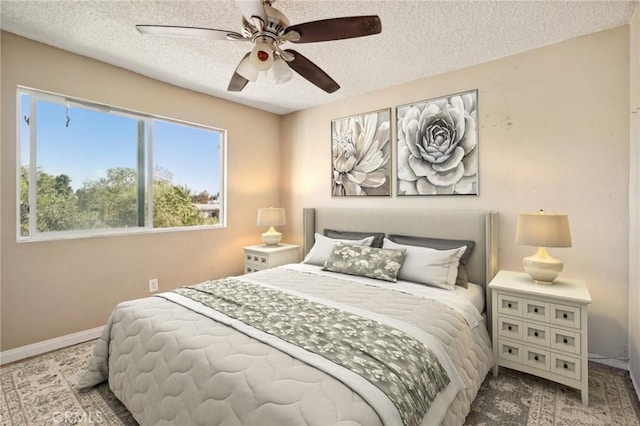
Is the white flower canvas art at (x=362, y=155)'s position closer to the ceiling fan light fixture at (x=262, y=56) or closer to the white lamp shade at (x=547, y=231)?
the white lamp shade at (x=547, y=231)

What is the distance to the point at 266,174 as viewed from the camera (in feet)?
13.9

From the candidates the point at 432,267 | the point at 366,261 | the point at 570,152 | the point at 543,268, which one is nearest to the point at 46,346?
the point at 366,261

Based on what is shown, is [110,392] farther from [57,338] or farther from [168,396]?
[57,338]

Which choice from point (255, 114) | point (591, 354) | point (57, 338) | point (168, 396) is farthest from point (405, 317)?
point (255, 114)

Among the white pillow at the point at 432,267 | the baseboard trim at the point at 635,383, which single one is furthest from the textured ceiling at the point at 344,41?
the baseboard trim at the point at 635,383

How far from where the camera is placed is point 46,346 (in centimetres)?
245

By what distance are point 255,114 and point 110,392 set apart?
3.33 metres

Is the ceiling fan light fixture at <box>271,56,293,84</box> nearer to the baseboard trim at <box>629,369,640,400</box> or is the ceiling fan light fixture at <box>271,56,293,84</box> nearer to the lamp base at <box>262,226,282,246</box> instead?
the lamp base at <box>262,226,282,246</box>

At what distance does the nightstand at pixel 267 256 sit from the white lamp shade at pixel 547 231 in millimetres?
2484

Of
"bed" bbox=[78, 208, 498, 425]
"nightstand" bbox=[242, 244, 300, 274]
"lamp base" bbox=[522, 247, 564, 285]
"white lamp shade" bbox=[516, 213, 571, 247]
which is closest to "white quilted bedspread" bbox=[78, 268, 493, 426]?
"bed" bbox=[78, 208, 498, 425]

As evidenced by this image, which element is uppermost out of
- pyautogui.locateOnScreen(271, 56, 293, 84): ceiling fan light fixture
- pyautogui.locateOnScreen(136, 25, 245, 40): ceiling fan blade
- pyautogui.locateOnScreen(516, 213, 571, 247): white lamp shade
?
pyautogui.locateOnScreen(136, 25, 245, 40): ceiling fan blade

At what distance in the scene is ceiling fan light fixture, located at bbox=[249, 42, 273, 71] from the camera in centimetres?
164

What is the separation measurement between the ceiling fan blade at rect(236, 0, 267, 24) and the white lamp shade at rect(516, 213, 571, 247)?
7.03 ft

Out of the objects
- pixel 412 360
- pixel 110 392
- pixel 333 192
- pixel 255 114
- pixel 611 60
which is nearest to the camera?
pixel 412 360
